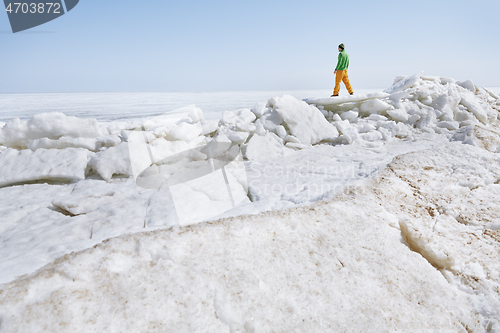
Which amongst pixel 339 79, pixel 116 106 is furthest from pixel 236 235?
pixel 116 106

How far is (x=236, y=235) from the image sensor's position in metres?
1.34

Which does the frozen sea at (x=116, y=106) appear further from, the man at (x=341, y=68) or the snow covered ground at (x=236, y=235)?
the snow covered ground at (x=236, y=235)

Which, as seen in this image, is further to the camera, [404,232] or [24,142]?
[24,142]

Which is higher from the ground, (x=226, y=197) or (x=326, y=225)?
(x=326, y=225)

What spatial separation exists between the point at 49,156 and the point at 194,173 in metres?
1.59

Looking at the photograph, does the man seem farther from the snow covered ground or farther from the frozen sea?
the snow covered ground

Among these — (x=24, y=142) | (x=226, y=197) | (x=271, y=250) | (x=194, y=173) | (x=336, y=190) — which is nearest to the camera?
(x=271, y=250)

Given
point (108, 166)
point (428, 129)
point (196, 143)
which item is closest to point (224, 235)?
point (108, 166)

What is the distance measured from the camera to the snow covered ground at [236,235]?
1023 millimetres

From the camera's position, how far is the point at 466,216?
5.71ft

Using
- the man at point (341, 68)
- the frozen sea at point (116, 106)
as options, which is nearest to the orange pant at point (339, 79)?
the man at point (341, 68)

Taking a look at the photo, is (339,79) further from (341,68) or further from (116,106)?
(116,106)

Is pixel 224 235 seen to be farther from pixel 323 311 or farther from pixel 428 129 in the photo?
pixel 428 129

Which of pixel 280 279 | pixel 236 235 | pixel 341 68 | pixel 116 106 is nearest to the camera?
pixel 280 279
